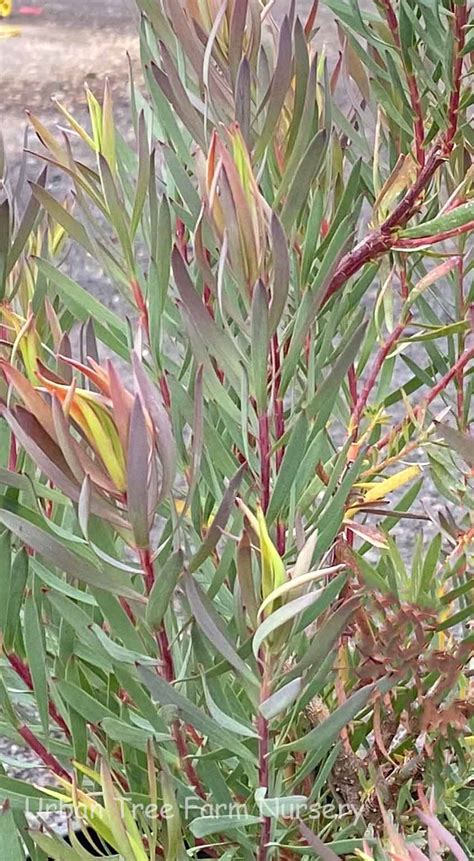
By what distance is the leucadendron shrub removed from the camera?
251mm

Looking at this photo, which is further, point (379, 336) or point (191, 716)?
point (379, 336)

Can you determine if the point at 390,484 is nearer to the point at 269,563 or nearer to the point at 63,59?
the point at 269,563

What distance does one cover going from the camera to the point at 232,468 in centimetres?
31

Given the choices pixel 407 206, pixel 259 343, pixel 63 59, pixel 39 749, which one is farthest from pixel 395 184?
pixel 63 59

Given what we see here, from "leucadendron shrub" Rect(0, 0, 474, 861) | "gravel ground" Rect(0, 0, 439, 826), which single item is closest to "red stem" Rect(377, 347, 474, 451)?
"leucadendron shrub" Rect(0, 0, 474, 861)

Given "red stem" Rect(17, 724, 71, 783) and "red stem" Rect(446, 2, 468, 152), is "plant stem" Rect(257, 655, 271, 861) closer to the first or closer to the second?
"red stem" Rect(17, 724, 71, 783)

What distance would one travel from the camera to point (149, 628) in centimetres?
27

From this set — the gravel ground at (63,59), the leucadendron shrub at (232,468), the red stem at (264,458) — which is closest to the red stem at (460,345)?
the leucadendron shrub at (232,468)

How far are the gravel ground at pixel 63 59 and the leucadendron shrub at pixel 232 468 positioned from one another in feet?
4.96

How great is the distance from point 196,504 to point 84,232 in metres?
0.10

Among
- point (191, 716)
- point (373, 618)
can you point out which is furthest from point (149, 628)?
point (373, 618)

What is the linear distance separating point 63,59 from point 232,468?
7.54ft

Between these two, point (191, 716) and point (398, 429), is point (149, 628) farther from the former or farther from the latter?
point (398, 429)

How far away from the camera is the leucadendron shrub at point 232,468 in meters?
0.25
